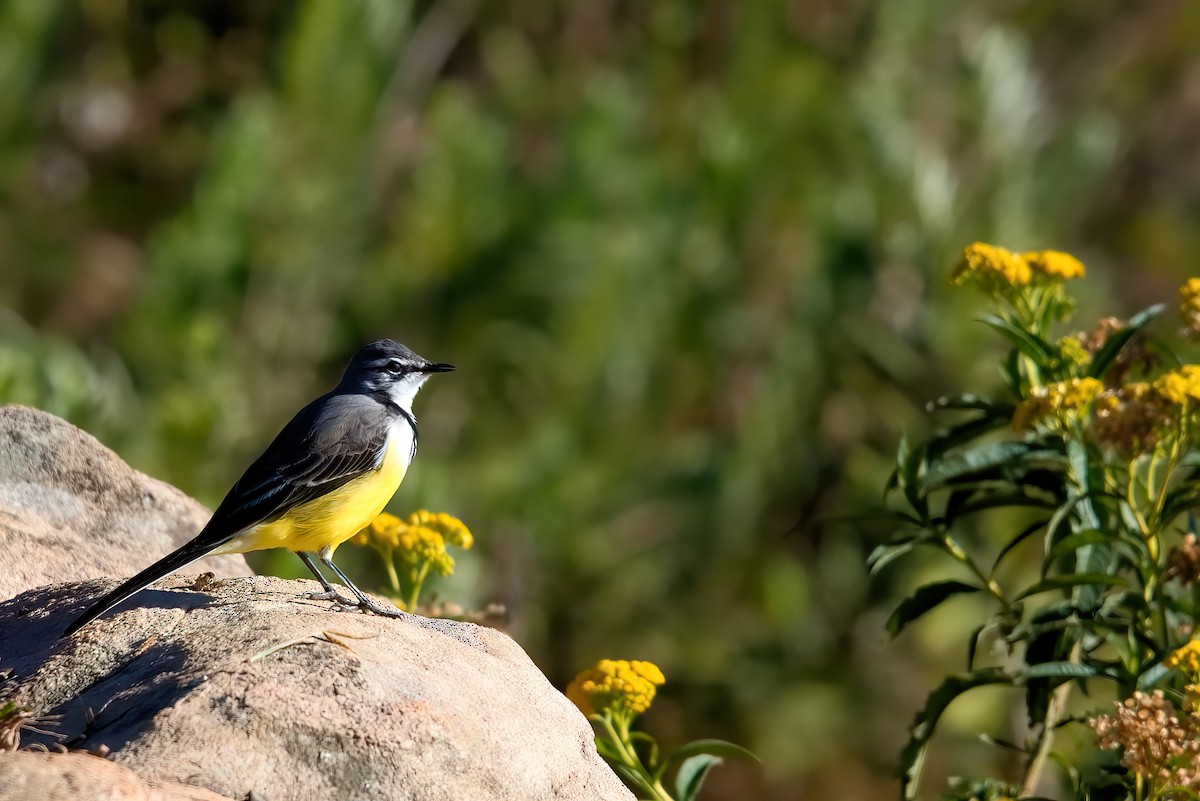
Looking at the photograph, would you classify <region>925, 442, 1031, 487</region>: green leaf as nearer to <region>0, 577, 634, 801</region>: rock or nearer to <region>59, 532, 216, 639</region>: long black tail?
<region>0, 577, 634, 801</region>: rock

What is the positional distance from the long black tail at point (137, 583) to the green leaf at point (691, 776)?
1.40m

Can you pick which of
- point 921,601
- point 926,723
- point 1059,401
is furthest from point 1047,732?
point 1059,401

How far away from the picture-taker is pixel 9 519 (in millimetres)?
4555

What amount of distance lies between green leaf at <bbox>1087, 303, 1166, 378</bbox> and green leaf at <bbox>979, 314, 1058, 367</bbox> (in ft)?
0.38

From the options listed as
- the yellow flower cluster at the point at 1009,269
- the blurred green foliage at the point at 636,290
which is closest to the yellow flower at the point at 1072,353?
the yellow flower cluster at the point at 1009,269

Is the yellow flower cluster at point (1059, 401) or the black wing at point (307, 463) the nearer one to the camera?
the yellow flower cluster at point (1059, 401)

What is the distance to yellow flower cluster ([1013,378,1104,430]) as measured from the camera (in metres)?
4.16

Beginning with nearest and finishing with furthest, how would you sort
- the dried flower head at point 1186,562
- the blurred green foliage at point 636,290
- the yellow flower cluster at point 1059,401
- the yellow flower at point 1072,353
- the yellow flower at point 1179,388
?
1. the yellow flower at point 1179,388
2. the yellow flower cluster at point 1059,401
3. the dried flower head at point 1186,562
4. the yellow flower at point 1072,353
5. the blurred green foliage at point 636,290

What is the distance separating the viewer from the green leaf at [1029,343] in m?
4.48

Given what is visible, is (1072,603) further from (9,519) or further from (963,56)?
(963,56)

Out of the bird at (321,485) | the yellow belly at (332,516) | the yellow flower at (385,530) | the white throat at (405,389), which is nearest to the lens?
the bird at (321,485)

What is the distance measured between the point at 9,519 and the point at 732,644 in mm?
6939

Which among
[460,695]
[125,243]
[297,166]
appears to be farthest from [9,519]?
[125,243]

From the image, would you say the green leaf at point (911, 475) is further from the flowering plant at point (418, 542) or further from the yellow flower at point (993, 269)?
the flowering plant at point (418, 542)
